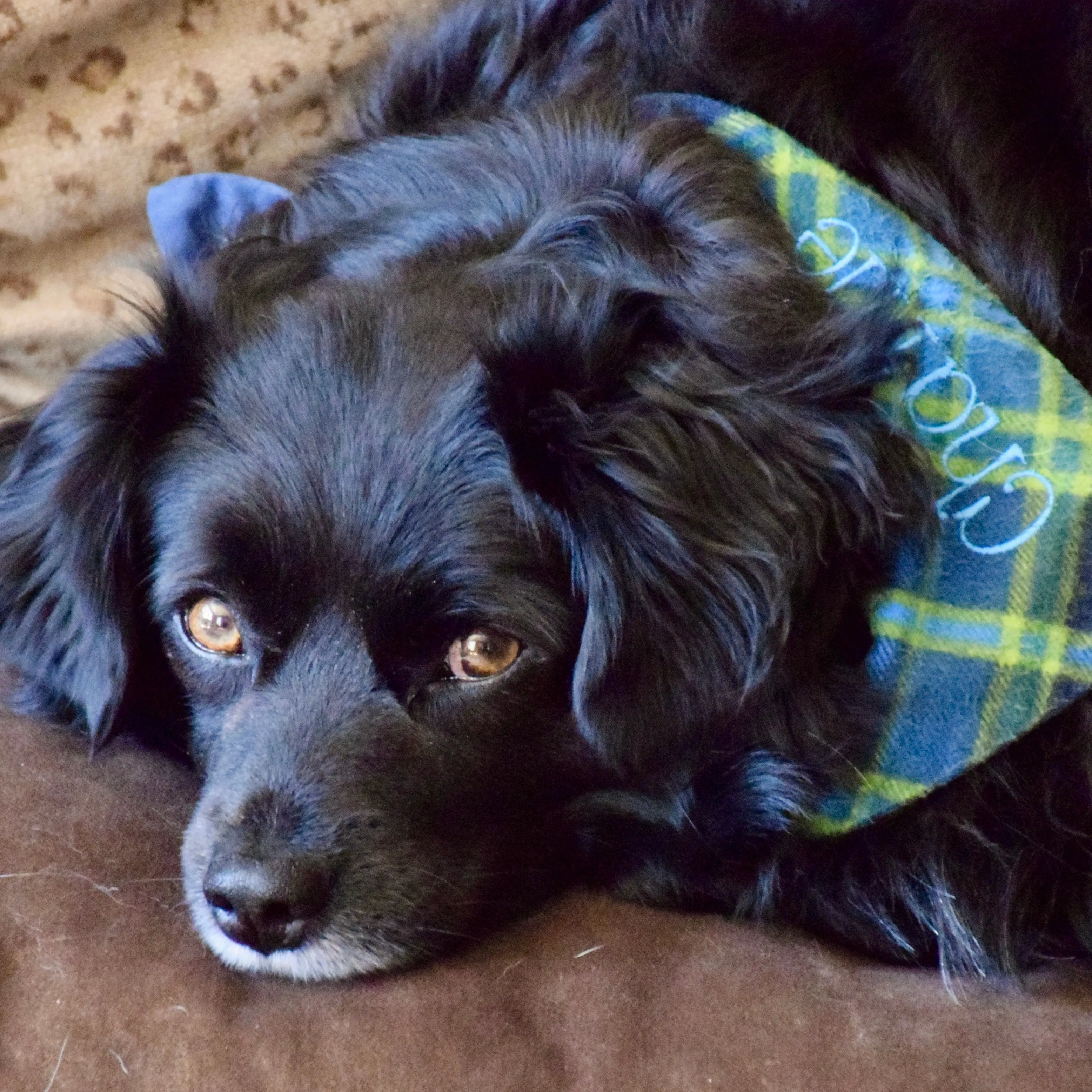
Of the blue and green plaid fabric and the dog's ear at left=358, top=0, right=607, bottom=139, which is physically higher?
the dog's ear at left=358, top=0, right=607, bottom=139

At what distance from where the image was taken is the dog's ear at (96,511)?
4.72ft

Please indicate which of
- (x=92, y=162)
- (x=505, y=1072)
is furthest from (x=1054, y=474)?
(x=92, y=162)

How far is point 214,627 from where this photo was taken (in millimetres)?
1416

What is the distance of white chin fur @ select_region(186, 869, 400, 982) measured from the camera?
4.09 feet

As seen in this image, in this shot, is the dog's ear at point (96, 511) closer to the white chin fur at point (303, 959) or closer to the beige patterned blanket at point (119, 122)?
the white chin fur at point (303, 959)

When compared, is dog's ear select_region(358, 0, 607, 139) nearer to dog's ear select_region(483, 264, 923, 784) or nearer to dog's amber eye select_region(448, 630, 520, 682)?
dog's ear select_region(483, 264, 923, 784)

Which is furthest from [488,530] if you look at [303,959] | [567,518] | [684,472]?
[303,959]

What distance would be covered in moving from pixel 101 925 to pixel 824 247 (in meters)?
1.02

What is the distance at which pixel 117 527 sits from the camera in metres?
1.45

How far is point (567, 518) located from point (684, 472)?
125mm

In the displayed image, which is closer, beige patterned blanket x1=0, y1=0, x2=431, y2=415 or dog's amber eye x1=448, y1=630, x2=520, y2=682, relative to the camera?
dog's amber eye x1=448, y1=630, x2=520, y2=682

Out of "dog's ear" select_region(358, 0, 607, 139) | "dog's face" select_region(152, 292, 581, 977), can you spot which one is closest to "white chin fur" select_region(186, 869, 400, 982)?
"dog's face" select_region(152, 292, 581, 977)

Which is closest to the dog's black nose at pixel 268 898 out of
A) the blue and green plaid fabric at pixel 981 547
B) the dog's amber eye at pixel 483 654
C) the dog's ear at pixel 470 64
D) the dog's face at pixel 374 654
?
the dog's face at pixel 374 654

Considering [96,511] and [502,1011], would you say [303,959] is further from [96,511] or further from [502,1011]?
[96,511]
